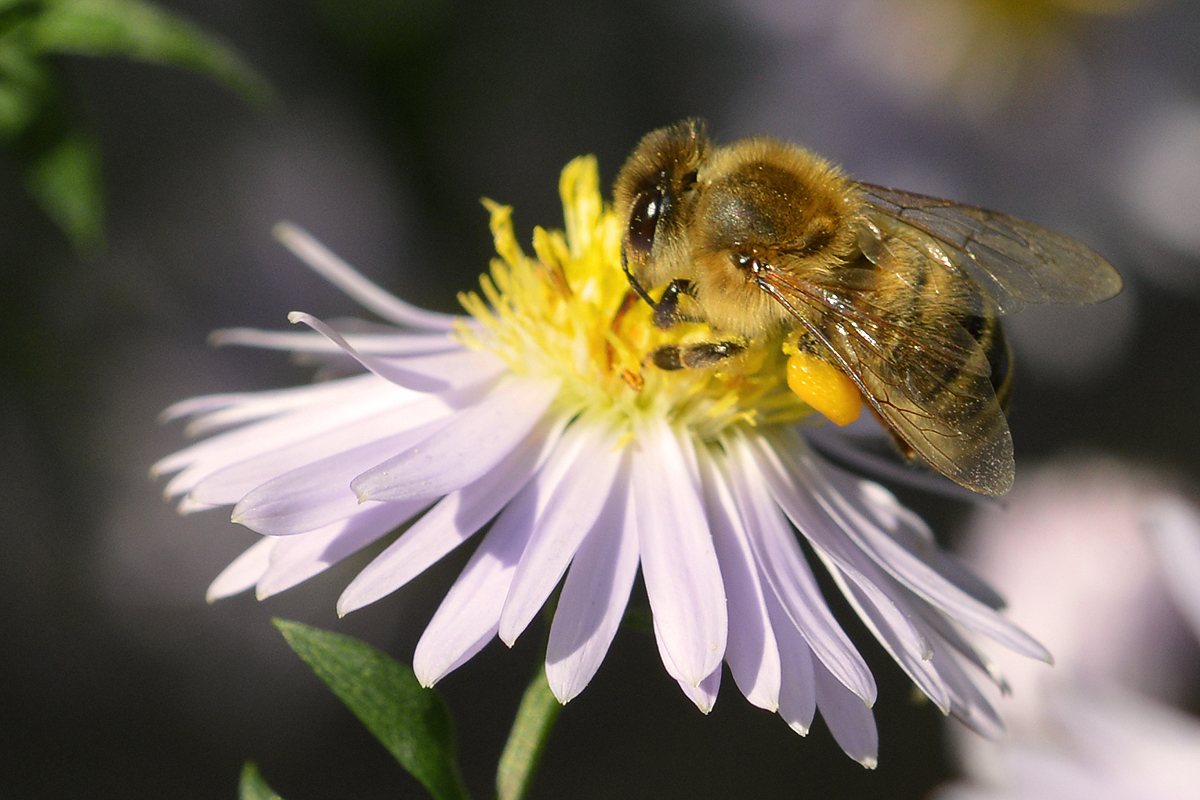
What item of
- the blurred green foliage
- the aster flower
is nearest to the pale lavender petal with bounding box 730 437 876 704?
the aster flower

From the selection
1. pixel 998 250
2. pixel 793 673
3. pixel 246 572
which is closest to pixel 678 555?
pixel 793 673

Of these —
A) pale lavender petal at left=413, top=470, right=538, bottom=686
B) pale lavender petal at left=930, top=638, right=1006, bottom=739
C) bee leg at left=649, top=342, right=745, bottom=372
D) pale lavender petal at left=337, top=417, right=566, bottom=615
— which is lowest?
pale lavender petal at left=930, top=638, right=1006, bottom=739

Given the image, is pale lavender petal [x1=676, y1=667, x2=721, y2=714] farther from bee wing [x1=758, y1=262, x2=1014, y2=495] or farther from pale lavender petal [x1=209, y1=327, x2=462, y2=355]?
pale lavender petal [x1=209, y1=327, x2=462, y2=355]

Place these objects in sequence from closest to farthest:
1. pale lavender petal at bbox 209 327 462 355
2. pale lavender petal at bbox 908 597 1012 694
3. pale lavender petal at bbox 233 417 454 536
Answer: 1. pale lavender petal at bbox 233 417 454 536
2. pale lavender petal at bbox 908 597 1012 694
3. pale lavender petal at bbox 209 327 462 355

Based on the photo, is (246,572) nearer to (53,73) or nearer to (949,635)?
(53,73)

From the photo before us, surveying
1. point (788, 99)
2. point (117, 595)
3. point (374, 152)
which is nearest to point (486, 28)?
point (374, 152)

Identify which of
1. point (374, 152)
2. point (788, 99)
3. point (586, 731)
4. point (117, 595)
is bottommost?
point (586, 731)

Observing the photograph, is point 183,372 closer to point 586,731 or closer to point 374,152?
point 374,152

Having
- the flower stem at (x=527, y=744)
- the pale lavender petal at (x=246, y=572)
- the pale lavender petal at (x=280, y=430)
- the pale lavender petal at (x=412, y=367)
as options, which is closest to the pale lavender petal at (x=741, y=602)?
the flower stem at (x=527, y=744)
